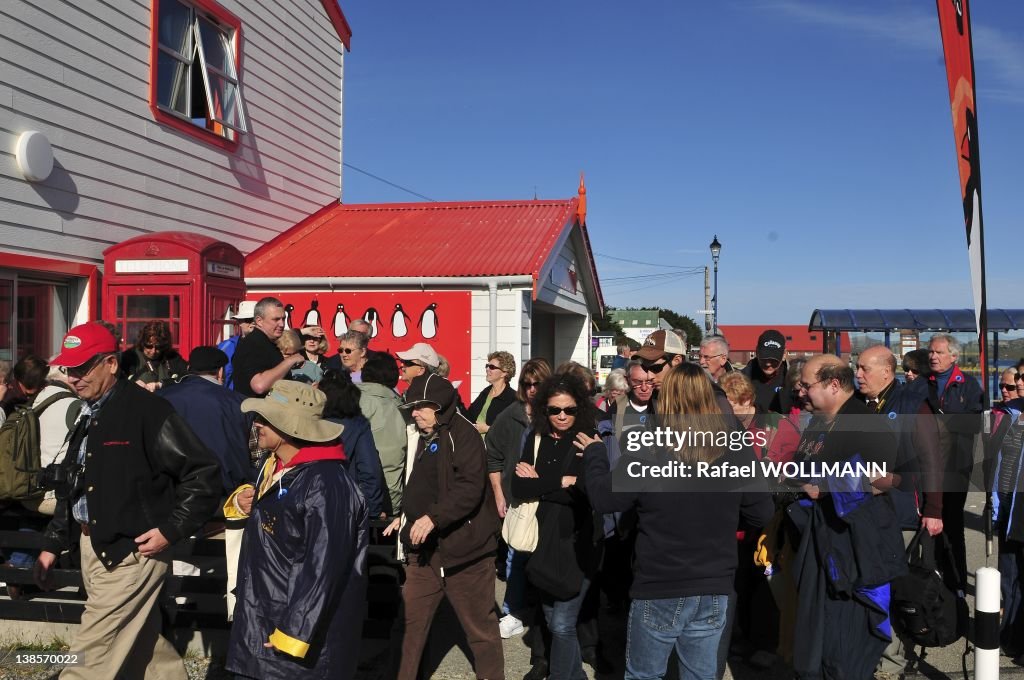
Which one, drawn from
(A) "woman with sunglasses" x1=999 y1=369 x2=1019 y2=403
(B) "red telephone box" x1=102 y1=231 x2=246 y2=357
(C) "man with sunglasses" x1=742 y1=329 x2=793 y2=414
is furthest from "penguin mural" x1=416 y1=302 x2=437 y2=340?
(A) "woman with sunglasses" x1=999 y1=369 x2=1019 y2=403

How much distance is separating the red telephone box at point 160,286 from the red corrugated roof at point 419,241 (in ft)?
8.21

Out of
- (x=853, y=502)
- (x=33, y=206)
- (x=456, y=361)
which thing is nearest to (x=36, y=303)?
(x=33, y=206)

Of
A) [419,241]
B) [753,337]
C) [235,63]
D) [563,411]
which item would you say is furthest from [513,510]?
[753,337]

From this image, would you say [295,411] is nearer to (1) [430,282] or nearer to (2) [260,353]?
(2) [260,353]

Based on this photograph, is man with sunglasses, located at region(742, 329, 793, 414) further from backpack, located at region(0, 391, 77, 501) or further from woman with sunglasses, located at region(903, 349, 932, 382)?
backpack, located at region(0, 391, 77, 501)

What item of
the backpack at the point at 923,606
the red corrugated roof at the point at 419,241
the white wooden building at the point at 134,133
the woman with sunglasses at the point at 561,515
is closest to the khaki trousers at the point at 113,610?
the woman with sunglasses at the point at 561,515

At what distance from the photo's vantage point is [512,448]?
20.0 ft

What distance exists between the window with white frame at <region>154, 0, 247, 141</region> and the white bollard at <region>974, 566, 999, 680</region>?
31.4 ft

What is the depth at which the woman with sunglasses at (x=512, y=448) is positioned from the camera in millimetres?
5887

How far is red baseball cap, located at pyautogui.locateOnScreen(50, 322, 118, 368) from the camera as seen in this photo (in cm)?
396

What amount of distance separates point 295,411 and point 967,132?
4081 mm

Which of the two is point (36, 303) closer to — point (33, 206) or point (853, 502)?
point (33, 206)

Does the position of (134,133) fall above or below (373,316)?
above

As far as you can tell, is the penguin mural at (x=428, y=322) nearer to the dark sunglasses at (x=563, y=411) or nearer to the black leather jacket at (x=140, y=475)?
the dark sunglasses at (x=563, y=411)
